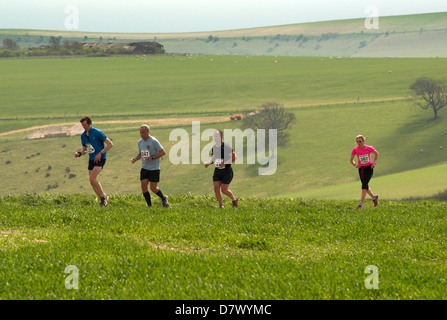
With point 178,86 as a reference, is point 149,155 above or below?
below

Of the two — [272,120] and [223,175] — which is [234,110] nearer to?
[272,120]

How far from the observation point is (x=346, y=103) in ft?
471

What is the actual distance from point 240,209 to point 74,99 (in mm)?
152940

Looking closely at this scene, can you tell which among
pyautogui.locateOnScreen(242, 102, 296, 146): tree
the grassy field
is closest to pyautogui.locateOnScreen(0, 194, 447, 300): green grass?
the grassy field

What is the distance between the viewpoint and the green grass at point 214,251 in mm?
8531

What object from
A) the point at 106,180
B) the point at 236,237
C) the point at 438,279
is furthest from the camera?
the point at 106,180

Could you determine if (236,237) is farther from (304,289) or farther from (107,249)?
(304,289)

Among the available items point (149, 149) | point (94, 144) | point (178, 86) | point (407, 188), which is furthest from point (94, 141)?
point (178, 86)

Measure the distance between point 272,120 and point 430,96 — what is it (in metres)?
34.4

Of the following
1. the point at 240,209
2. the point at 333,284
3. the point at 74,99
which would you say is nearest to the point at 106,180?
the point at 74,99

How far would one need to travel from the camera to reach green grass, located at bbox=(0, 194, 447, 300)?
28.0 feet

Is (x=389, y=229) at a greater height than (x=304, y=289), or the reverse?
(x=389, y=229)

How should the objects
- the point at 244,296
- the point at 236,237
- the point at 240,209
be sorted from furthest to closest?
1. the point at 240,209
2. the point at 236,237
3. the point at 244,296

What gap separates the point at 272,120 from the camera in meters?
128
